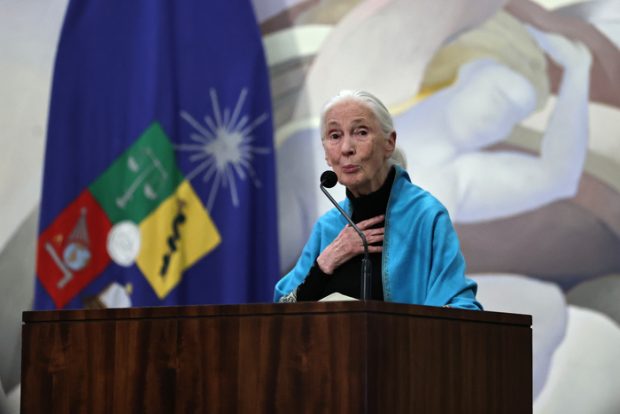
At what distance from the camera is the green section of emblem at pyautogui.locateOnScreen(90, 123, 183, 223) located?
4977 millimetres

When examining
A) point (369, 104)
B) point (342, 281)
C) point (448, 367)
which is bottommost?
point (448, 367)

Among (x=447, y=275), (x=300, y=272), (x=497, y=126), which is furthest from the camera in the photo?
(x=497, y=126)

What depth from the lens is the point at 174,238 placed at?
499 cm

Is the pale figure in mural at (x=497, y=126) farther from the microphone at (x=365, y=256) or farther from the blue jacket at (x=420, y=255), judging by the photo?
the microphone at (x=365, y=256)

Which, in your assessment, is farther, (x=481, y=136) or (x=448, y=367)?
(x=481, y=136)

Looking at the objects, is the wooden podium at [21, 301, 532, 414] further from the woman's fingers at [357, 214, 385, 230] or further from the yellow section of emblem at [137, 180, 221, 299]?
the yellow section of emblem at [137, 180, 221, 299]

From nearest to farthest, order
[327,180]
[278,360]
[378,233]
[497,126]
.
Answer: [278,360] < [327,180] < [378,233] < [497,126]

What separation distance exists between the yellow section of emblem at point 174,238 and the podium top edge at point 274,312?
2.39 metres

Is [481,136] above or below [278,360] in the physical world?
above

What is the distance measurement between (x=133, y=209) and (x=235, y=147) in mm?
566

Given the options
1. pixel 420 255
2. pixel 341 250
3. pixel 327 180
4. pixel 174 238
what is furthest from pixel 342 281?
pixel 174 238

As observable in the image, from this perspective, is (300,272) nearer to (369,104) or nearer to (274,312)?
(369,104)

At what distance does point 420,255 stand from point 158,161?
8.04ft

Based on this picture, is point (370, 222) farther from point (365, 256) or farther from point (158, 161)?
point (158, 161)
